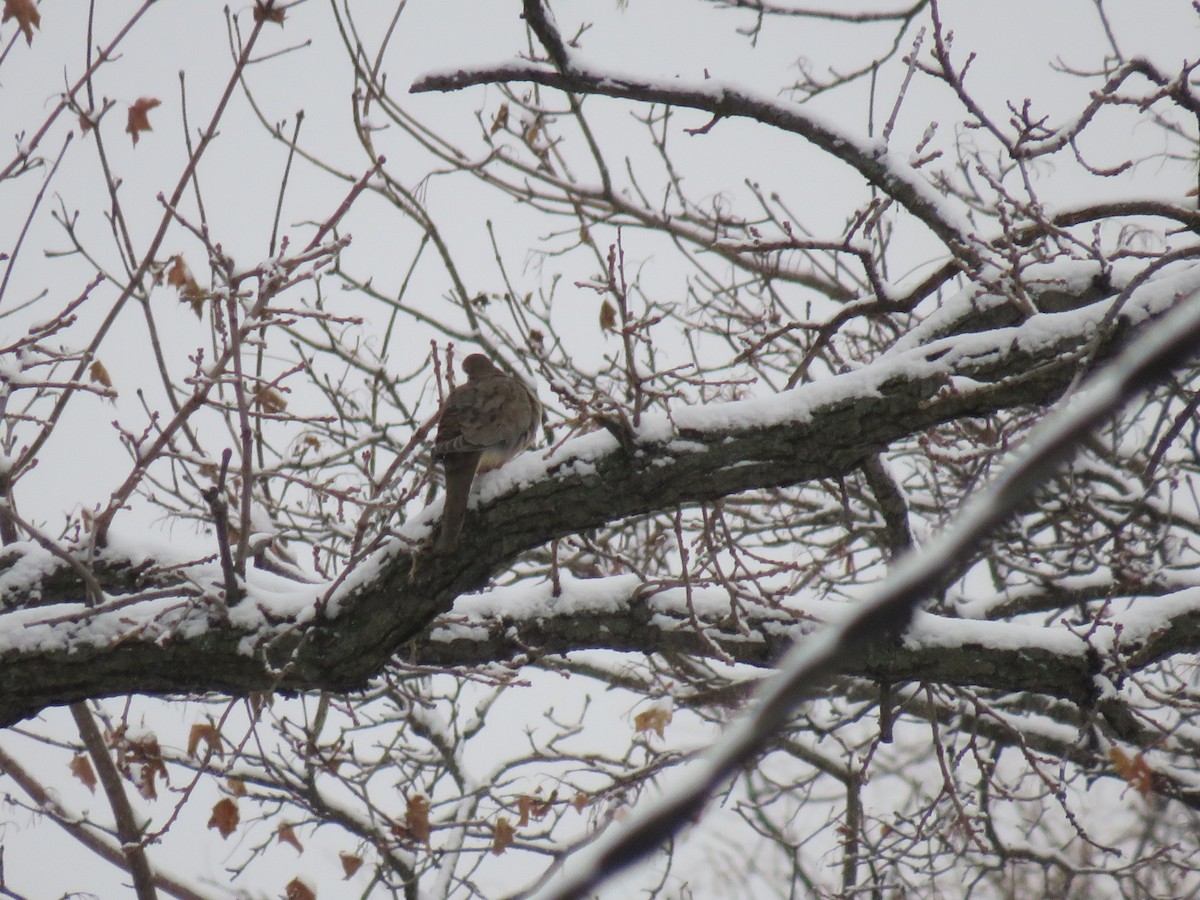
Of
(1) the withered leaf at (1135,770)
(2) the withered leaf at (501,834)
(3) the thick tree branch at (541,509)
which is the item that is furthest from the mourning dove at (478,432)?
(1) the withered leaf at (1135,770)

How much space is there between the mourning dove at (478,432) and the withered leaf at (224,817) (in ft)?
6.25

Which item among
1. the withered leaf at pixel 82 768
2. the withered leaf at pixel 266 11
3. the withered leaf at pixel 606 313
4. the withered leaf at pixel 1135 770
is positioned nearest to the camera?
the withered leaf at pixel 266 11

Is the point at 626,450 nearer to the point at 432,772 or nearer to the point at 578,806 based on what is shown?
the point at 578,806

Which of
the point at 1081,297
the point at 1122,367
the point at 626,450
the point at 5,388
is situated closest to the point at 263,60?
the point at 5,388

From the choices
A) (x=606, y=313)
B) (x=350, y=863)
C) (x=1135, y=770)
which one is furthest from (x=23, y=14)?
(x=1135, y=770)

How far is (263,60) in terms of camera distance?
3348mm

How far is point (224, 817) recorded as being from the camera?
181 inches

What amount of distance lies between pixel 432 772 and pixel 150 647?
348 cm

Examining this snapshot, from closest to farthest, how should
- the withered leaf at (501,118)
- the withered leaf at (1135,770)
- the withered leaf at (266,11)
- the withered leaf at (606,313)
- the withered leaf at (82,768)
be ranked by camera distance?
the withered leaf at (266,11) < the withered leaf at (1135,770) < the withered leaf at (82,768) < the withered leaf at (606,313) < the withered leaf at (501,118)

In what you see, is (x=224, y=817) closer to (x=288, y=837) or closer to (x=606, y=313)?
(x=288, y=837)

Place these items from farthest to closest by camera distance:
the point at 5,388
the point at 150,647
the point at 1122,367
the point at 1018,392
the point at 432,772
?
the point at 432,772, the point at 5,388, the point at 150,647, the point at 1018,392, the point at 1122,367

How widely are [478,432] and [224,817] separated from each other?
6.98 feet

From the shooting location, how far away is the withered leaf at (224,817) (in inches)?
180

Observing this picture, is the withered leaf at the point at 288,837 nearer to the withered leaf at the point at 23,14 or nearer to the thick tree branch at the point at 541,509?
the thick tree branch at the point at 541,509
